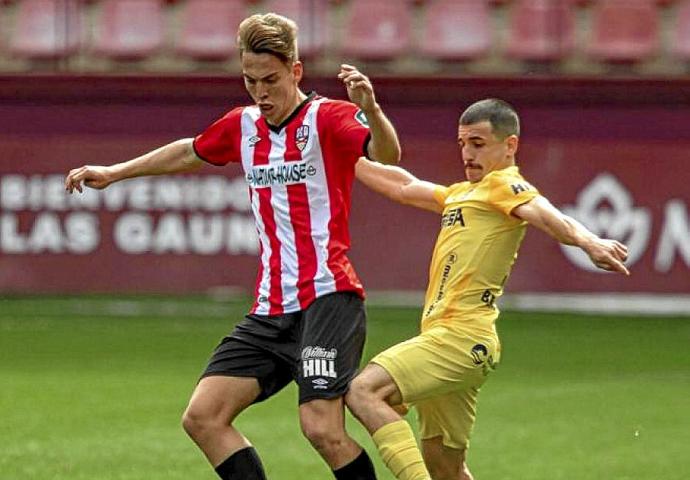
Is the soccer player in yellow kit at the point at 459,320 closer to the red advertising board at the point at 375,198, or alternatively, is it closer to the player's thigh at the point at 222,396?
the player's thigh at the point at 222,396

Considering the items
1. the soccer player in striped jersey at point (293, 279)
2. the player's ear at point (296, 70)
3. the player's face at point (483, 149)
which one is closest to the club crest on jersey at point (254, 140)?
the soccer player in striped jersey at point (293, 279)

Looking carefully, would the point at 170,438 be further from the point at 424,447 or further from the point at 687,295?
the point at 687,295

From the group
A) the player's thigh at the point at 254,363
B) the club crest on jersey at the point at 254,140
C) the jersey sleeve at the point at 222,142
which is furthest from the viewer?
the jersey sleeve at the point at 222,142

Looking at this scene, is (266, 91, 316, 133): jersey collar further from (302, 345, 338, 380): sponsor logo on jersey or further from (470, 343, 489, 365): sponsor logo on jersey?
(470, 343, 489, 365): sponsor logo on jersey

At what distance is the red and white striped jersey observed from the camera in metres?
6.57

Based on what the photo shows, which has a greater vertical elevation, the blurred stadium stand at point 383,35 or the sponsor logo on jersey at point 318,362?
the blurred stadium stand at point 383,35

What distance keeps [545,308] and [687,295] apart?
1.38 metres

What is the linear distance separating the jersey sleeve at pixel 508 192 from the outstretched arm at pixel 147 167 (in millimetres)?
1178

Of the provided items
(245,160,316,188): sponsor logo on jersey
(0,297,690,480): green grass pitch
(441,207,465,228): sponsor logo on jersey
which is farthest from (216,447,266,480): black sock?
(0,297,690,480): green grass pitch

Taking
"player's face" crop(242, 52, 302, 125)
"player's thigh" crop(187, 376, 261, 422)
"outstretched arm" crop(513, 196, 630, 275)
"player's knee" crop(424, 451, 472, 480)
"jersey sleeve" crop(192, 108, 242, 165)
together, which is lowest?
"player's knee" crop(424, 451, 472, 480)

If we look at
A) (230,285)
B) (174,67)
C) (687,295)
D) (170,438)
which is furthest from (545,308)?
(170,438)

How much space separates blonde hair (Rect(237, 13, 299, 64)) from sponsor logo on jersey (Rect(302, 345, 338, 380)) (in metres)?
1.08

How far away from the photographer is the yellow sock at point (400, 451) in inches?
255

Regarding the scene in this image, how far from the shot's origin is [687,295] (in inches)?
627
